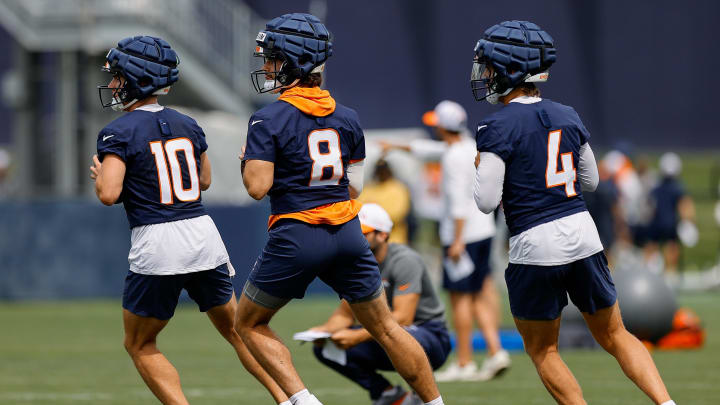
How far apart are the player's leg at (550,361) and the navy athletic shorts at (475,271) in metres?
3.87

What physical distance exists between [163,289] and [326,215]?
38.7 inches

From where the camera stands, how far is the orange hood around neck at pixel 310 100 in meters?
6.30

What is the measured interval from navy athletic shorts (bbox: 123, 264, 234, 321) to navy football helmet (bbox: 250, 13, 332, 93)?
A: 109cm

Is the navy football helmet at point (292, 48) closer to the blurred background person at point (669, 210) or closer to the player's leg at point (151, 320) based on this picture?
the player's leg at point (151, 320)

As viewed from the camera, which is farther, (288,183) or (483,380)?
(483,380)

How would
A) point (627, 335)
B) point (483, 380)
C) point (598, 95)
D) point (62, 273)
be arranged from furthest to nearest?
1. point (598, 95)
2. point (62, 273)
3. point (483, 380)
4. point (627, 335)

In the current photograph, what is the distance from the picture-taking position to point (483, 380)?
9812 mm

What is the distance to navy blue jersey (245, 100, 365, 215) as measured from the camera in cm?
618

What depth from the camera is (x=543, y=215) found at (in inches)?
237

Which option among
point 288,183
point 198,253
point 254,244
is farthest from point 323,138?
point 254,244

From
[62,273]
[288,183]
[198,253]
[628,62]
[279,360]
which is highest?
[628,62]

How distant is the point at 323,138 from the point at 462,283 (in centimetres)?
401

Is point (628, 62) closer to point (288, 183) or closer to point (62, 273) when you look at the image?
point (62, 273)

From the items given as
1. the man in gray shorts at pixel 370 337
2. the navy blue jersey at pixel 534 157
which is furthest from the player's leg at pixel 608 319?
the man in gray shorts at pixel 370 337
